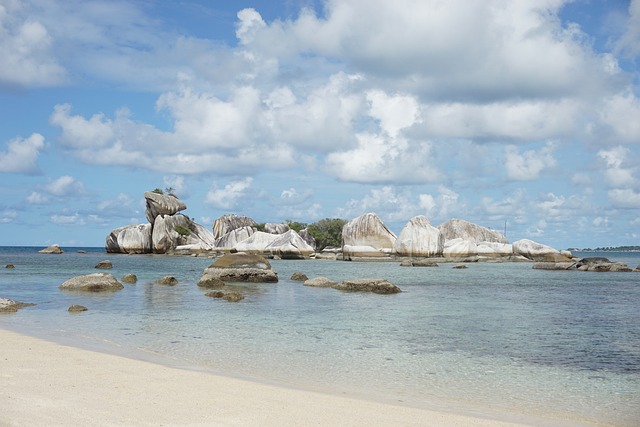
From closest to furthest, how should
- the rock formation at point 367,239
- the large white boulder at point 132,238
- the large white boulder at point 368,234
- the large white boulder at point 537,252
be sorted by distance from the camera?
the large white boulder at point 537,252, the rock formation at point 367,239, the large white boulder at point 368,234, the large white boulder at point 132,238

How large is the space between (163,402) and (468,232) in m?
86.9

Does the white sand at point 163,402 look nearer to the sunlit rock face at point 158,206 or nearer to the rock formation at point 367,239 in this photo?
the rock formation at point 367,239

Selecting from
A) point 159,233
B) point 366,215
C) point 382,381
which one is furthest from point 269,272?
point 159,233

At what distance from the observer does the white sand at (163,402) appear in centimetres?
723

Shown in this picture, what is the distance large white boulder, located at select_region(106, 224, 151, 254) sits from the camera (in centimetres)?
10225

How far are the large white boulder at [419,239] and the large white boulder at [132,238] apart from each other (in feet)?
157

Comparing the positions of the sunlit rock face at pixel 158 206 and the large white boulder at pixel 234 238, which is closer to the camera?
the large white boulder at pixel 234 238

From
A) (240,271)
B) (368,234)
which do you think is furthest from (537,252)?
(240,271)

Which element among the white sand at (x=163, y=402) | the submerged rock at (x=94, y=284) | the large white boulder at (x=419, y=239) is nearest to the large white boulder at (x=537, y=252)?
the large white boulder at (x=419, y=239)

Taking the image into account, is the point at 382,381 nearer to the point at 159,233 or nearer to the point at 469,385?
the point at 469,385

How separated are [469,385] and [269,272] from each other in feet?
83.9

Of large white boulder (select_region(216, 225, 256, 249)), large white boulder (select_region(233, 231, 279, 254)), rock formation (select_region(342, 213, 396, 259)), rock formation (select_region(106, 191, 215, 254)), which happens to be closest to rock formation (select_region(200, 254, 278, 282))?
rock formation (select_region(342, 213, 396, 259))

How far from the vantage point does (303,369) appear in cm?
1165

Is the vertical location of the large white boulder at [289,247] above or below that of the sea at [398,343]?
above
